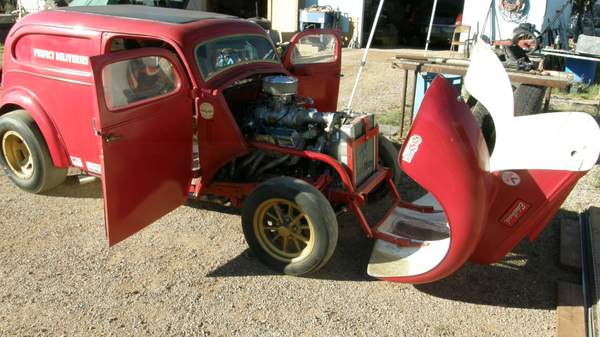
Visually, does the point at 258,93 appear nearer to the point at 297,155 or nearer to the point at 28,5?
the point at 297,155

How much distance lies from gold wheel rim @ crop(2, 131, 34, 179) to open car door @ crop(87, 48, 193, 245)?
6.11ft

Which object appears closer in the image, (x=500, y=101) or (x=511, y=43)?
(x=500, y=101)

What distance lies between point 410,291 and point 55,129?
315 cm

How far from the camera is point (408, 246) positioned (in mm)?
3426

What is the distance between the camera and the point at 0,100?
14.8 ft

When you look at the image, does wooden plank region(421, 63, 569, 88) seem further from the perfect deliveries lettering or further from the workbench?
the perfect deliveries lettering

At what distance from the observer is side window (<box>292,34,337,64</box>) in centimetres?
482

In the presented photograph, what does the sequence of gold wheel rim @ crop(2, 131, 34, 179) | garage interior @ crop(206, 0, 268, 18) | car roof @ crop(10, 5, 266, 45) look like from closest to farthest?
car roof @ crop(10, 5, 266, 45)
gold wheel rim @ crop(2, 131, 34, 179)
garage interior @ crop(206, 0, 268, 18)

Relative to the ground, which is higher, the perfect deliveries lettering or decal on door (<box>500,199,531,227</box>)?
the perfect deliveries lettering

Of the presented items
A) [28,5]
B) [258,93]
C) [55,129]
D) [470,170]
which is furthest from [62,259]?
[28,5]

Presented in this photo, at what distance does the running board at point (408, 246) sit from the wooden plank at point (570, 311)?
2.58ft

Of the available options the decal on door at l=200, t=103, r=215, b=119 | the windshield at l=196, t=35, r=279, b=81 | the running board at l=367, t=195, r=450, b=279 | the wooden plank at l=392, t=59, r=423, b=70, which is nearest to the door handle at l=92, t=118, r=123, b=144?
the decal on door at l=200, t=103, r=215, b=119

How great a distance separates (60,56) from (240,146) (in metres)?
1.72

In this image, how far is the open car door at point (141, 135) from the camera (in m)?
3.00
